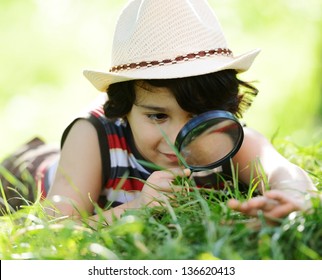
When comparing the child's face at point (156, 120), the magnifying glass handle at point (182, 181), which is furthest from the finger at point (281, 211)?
the child's face at point (156, 120)

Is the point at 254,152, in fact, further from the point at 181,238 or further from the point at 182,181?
the point at 181,238

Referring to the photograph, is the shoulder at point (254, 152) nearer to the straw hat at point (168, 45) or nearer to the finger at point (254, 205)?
the straw hat at point (168, 45)

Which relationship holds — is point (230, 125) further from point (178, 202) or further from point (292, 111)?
point (292, 111)

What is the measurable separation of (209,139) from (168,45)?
1.49ft

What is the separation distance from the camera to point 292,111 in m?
6.36

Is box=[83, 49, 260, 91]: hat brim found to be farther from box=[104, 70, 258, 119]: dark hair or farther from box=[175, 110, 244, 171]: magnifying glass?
box=[175, 110, 244, 171]: magnifying glass

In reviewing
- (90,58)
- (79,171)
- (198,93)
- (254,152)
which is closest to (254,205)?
(198,93)

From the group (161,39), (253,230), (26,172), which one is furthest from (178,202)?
(26,172)

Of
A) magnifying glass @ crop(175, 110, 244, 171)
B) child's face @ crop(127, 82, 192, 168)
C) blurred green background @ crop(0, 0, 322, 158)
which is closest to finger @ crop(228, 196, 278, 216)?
magnifying glass @ crop(175, 110, 244, 171)

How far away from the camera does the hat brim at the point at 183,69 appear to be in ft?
9.65

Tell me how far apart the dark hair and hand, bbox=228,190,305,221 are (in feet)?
3.09

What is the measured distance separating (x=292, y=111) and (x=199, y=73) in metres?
3.56

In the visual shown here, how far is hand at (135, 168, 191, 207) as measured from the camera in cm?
268

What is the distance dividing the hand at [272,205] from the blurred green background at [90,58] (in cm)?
371
